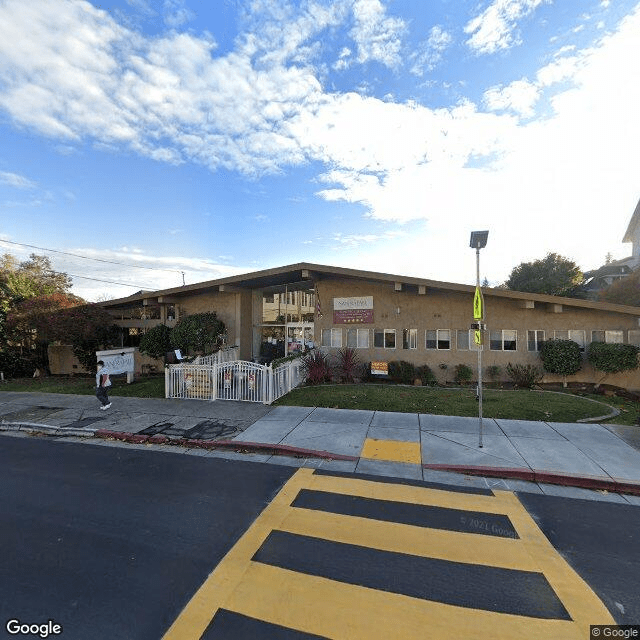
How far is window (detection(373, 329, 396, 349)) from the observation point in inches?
583

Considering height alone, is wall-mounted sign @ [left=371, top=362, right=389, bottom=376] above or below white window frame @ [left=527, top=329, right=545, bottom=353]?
below

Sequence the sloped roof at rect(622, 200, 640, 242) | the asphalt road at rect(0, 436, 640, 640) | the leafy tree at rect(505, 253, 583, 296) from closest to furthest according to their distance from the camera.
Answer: the asphalt road at rect(0, 436, 640, 640)
the leafy tree at rect(505, 253, 583, 296)
the sloped roof at rect(622, 200, 640, 242)

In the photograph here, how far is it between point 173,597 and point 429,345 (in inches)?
509

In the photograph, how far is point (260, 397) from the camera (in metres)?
10.8

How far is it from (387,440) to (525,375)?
898 centimetres

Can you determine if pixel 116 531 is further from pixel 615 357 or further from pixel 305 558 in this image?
pixel 615 357

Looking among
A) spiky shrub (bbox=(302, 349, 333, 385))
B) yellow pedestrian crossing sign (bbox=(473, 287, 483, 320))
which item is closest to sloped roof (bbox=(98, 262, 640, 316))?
spiky shrub (bbox=(302, 349, 333, 385))

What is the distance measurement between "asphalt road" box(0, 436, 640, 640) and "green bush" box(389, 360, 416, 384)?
894 centimetres

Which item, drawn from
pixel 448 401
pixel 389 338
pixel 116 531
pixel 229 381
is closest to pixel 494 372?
pixel 389 338

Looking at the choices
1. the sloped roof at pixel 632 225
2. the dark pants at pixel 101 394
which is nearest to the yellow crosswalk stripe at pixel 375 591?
the dark pants at pixel 101 394

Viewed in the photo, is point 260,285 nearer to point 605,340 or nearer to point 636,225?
point 605,340

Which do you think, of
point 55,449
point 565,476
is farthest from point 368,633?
point 55,449

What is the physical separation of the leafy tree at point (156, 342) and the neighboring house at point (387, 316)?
1472 mm

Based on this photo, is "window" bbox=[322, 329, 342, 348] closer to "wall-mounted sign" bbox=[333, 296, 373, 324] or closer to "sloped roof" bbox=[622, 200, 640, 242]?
"wall-mounted sign" bbox=[333, 296, 373, 324]
